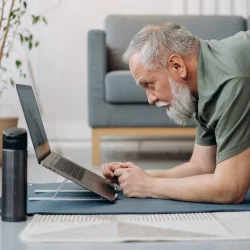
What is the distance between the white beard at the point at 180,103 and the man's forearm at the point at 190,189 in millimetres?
206

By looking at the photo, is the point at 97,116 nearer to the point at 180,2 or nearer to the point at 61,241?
the point at 180,2

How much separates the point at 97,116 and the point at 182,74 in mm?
1524

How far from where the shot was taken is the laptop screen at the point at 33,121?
1.51 meters

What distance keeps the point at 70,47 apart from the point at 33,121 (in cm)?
250

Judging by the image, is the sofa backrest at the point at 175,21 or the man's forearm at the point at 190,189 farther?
the sofa backrest at the point at 175,21

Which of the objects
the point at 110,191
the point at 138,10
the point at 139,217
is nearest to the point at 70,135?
the point at 138,10

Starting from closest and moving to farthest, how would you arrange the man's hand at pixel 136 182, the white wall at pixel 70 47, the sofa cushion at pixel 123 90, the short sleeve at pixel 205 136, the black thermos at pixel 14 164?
the black thermos at pixel 14 164 → the man's hand at pixel 136 182 → the short sleeve at pixel 205 136 → the sofa cushion at pixel 123 90 → the white wall at pixel 70 47

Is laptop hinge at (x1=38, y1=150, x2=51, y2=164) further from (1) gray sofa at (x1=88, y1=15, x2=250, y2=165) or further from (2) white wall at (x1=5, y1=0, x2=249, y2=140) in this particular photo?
(2) white wall at (x1=5, y1=0, x2=249, y2=140)

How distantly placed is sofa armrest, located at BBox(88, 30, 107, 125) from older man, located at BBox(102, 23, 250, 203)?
4.70 feet

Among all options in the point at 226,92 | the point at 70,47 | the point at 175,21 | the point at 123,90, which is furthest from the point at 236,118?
the point at 70,47

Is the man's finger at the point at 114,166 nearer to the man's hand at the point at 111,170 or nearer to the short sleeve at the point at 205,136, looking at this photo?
the man's hand at the point at 111,170

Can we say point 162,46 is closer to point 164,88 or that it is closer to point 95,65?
point 164,88

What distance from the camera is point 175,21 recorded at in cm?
374

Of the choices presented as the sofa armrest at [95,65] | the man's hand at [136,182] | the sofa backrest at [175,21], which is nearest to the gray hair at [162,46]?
the man's hand at [136,182]
